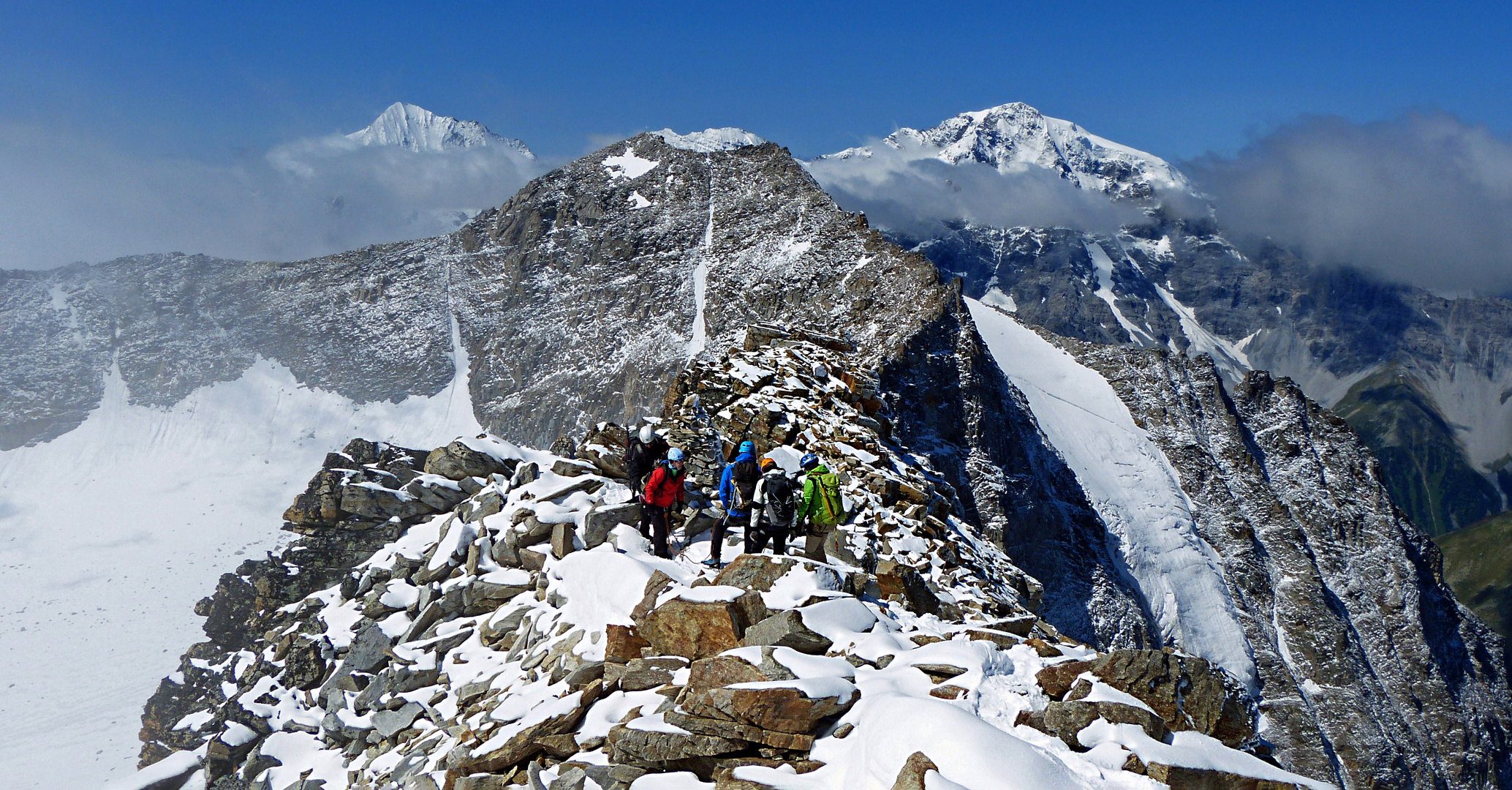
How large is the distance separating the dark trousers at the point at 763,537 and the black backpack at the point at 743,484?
47 centimetres

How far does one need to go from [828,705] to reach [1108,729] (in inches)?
122

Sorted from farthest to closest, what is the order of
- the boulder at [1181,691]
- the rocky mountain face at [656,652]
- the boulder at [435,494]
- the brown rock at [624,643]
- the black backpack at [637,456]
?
the boulder at [435,494] → the black backpack at [637,456] → the brown rock at [624,643] → the boulder at [1181,691] → the rocky mountain face at [656,652]

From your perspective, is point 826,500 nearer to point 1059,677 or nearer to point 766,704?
point 1059,677

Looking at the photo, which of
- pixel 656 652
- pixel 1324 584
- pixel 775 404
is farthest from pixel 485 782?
pixel 1324 584

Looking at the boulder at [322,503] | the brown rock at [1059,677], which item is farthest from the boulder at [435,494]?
the brown rock at [1059,677]

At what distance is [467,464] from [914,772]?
17377mm

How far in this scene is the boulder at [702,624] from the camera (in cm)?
1207

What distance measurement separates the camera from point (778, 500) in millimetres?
16125

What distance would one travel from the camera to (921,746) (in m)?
8.43

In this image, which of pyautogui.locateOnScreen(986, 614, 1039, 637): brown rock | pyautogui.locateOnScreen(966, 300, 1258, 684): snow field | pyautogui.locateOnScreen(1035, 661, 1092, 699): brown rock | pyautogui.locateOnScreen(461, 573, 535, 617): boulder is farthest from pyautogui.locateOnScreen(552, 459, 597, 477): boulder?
pyautogui.locateOnScreen(966, 300, 1258, 684): snow field

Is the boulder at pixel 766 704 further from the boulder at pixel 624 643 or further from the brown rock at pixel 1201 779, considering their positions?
the brown rock at pixel 1201 779

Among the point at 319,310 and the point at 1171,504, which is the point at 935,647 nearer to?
the point at 1171,504

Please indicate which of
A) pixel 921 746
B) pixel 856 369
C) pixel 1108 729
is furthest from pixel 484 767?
pixel 856 369

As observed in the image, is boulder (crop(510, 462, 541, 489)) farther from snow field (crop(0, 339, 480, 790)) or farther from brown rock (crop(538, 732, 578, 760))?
snow field (crop(0, 339, 480, 790))
